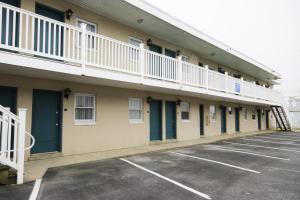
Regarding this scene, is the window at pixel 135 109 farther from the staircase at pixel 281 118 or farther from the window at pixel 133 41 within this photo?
the staircase at pixel 281 118

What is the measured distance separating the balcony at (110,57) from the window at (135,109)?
1481 mm

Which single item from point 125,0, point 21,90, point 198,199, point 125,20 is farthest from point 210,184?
point 125,20

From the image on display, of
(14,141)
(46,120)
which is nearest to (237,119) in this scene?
(46,120)

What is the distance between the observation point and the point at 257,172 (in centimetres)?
713

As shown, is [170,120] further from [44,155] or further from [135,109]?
[44,155]

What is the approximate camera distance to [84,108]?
9.88 metres

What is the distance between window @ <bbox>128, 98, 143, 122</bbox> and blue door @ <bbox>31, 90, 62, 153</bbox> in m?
3.90

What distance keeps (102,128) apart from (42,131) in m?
2.62

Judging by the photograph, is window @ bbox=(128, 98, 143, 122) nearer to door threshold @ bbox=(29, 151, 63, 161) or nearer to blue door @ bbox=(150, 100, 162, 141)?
blue door @ bbox=(150, 100, 162, 141)

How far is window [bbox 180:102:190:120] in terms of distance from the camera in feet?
50.2

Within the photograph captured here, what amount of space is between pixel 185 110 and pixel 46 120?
940cm

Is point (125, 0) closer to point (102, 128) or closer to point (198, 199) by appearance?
point (102, 128)

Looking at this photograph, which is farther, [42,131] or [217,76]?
[217,76]

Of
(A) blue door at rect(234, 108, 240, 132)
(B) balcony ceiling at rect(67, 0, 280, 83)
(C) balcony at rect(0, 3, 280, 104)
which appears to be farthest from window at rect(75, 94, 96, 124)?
(A) blue door at rect(234, 108, 240, 132)
